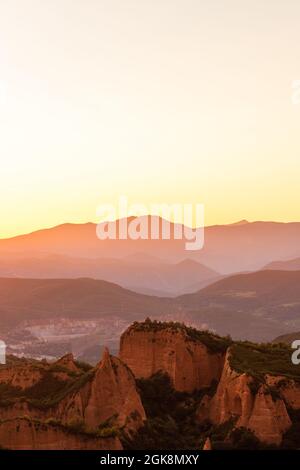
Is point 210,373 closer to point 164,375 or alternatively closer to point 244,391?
point 164,375

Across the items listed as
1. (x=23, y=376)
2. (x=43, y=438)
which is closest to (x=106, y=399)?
(x=43, y=438)

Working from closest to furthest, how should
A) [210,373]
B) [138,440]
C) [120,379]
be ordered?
[138,440] → [120,379] → [210,373]

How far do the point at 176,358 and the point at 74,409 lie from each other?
9.91 m

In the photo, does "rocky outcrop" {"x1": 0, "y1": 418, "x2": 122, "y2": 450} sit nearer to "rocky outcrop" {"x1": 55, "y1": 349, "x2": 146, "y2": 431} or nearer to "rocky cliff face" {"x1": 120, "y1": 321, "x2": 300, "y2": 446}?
"rocky outcrop" {"x1": 55, "y1": 349, "x2": 146, "y2": 431}

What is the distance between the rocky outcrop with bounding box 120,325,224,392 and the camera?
5166 centimetres

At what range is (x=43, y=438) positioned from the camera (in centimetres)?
3697

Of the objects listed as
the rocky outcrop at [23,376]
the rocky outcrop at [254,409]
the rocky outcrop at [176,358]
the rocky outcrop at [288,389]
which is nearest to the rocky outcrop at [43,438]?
the rocky outcrop at [254,409]


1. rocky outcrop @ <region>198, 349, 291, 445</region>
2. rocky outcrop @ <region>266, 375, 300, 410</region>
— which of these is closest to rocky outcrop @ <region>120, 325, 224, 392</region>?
rocky outcrop @ <region>198, 349, 291, 445</region>

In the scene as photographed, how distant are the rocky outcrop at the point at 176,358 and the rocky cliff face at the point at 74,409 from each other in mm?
5100

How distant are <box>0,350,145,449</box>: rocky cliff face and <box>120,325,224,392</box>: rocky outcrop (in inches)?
201

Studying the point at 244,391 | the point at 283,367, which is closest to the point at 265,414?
the point at 244,391

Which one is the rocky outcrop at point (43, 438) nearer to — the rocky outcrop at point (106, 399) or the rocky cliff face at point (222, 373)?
the rocky outcrop at point (106, 399)
